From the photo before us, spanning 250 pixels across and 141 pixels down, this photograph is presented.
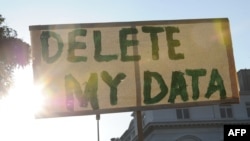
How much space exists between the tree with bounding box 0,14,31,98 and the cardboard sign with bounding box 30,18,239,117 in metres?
15.2

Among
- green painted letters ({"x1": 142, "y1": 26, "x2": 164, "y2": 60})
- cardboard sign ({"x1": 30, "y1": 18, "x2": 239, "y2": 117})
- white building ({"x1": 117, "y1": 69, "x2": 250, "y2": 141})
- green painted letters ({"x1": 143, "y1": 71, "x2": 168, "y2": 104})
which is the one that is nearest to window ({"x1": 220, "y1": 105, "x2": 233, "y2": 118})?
white building ({"x1": 117, "y1": 69, "x2": 250, "y2": 141})


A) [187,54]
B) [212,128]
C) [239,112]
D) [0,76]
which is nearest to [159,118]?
[212,128]

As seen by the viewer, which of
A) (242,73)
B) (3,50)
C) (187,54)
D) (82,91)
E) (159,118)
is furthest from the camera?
(242,73)

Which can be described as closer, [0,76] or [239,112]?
[0,76]

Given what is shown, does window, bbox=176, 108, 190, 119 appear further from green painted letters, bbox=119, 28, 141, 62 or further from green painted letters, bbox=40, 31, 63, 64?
green painted letters, bbox=40, 31, 63, 64

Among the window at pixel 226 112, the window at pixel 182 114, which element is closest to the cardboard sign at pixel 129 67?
the window at pixel 182 114

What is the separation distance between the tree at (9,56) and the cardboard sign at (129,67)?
15.2 m

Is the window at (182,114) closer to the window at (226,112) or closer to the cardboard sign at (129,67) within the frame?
the window at (226,112)

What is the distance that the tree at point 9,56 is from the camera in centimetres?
1933

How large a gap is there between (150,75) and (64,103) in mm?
907

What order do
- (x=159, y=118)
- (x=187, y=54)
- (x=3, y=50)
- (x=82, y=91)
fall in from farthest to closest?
(x=159, y=118), (x=3, y=50), (x=187, y=54), (x=82, y=91)

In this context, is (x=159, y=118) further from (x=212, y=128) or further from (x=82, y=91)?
(x=82, y=91)

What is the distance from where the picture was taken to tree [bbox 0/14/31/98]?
63.4 feet

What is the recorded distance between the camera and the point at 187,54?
15.3 ft
